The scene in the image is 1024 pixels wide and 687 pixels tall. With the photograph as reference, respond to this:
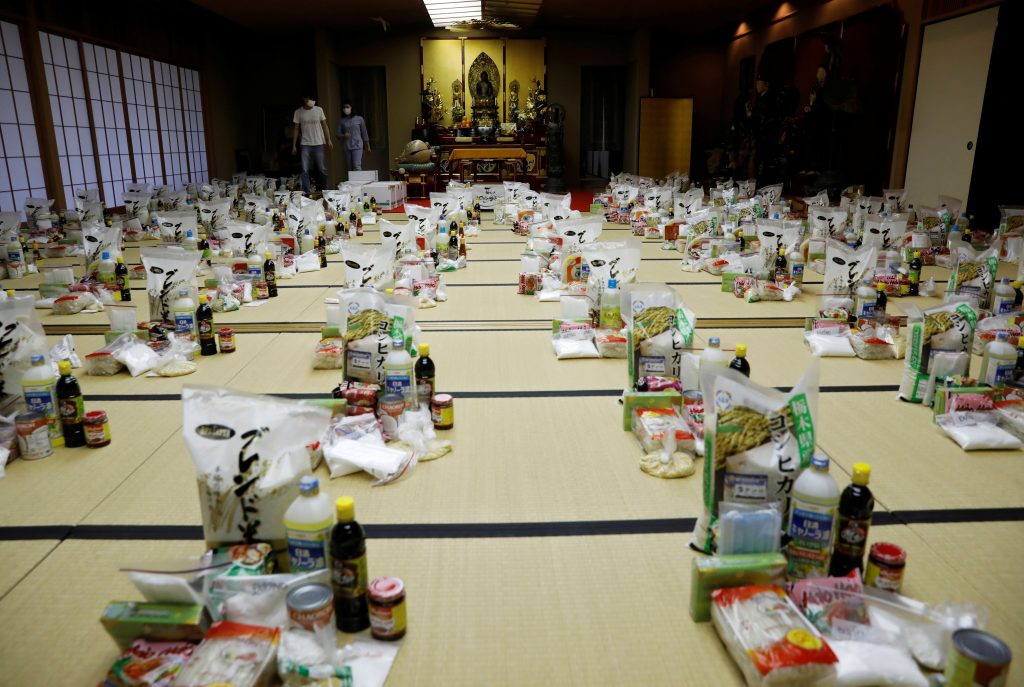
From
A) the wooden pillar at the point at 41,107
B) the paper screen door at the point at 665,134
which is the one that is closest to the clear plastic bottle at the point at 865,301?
the wooden pillar at the point at 41,107

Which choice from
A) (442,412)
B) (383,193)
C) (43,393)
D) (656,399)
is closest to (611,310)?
(656,399)

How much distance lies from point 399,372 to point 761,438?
40.6 inches

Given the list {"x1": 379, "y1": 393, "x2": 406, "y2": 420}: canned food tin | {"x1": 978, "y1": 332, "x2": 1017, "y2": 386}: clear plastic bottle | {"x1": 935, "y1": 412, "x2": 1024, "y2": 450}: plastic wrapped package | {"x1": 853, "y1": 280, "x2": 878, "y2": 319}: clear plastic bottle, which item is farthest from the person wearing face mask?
{"x1": 935, "y1": 412, "x2": 1024, "y2": 450}: plastic wrapped package

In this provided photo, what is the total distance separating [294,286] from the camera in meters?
4.07

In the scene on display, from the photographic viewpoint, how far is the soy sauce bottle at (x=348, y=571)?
1090 mm

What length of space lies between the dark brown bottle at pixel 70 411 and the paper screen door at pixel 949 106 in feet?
23.6

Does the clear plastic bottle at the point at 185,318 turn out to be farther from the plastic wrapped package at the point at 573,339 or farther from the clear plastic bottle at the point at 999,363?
the clear plastic bottle at the point at 999,363

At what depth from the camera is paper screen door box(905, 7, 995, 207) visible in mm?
6117

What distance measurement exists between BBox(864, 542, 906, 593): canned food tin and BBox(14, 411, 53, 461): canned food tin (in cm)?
199

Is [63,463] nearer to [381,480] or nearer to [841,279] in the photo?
[381,480]

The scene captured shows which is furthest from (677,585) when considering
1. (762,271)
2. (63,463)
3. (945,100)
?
(945,100)

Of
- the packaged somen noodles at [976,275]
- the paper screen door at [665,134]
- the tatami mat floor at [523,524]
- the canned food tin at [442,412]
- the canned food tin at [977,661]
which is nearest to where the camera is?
the canned food tin at [977,661]

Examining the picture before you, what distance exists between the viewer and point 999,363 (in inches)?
81.7

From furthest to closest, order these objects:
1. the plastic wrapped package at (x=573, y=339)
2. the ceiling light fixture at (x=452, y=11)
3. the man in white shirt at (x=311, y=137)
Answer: the ceiling light fixture at (x=452, y=11) → the man in white shirt at (x=311, y=137) → the plastic wrapped package at (x=573, y=339)
